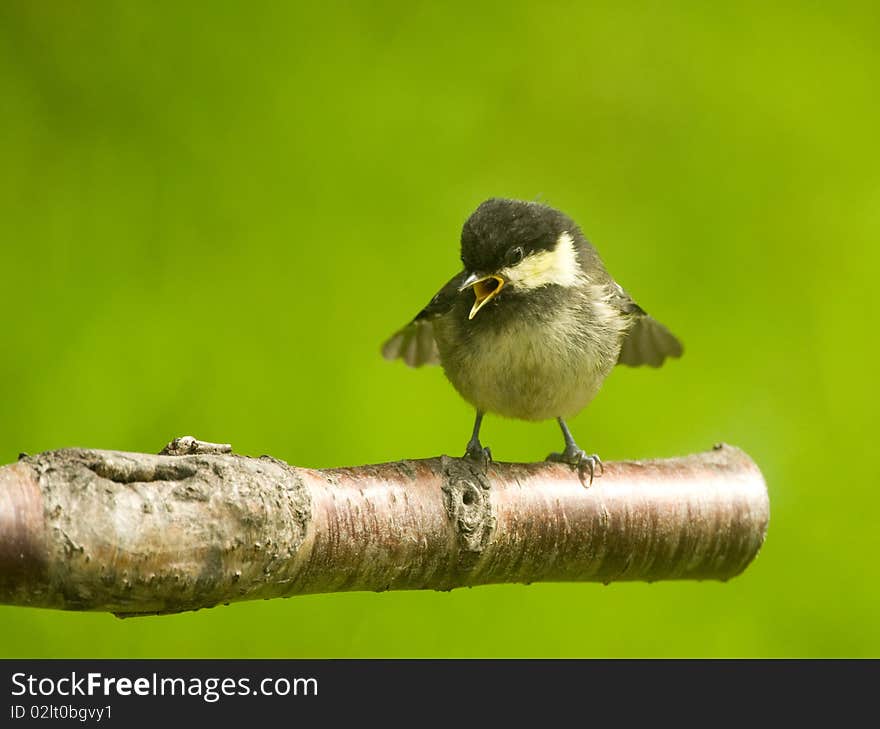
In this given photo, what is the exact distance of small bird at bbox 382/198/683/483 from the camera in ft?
7.41

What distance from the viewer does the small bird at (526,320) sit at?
89.0 inches

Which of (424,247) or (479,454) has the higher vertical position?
(424,247)

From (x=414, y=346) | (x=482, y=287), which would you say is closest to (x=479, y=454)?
(x=482, y=287)

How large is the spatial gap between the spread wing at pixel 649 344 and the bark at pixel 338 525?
14.5 inches

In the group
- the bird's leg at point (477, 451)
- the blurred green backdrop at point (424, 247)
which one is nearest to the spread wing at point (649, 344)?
the blurred green backdrop at point (424, 247)

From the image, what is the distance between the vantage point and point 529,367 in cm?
229

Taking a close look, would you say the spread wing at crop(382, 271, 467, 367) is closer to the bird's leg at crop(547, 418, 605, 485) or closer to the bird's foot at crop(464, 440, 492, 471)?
the bird's foot at crop(464, 440, 492, 471)

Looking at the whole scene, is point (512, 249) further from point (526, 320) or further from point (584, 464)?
point (584, 464)

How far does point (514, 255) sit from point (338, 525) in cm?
85

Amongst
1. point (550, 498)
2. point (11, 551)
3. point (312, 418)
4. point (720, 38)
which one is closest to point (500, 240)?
point (550, 498)

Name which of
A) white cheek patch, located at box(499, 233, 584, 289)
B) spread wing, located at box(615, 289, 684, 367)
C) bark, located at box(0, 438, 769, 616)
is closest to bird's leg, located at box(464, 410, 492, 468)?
bark, located at box(0, 438, 769, 616)

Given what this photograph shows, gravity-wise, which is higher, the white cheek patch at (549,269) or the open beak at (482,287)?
the white cheek patch at (549,269)

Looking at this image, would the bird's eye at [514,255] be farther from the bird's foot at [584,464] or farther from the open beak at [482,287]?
the bird's foot at [584,464]

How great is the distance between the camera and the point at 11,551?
127cm
